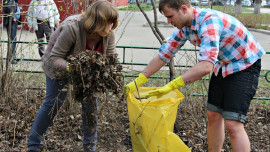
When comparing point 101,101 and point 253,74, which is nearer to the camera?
point 253,74

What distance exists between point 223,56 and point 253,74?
0.25m

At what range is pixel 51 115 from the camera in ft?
8.57

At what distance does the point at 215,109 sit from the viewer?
2.60m

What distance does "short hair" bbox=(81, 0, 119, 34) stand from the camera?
2.28m

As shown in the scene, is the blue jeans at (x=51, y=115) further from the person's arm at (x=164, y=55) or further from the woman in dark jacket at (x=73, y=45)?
the person's arm at (x=164, y=55)

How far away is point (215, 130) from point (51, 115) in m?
1.32

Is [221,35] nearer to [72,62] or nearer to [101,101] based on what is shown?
[72,62]

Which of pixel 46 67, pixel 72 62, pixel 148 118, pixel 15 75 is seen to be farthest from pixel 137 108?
pixel 15 75

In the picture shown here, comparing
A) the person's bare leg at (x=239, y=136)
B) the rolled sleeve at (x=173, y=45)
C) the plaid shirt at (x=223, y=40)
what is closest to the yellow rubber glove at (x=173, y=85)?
the plaid shirt at (x=223, y=40)

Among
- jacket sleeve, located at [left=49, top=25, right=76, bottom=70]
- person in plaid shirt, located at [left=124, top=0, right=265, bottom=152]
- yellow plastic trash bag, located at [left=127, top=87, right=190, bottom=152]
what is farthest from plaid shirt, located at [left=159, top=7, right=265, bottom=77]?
jacket sleeve, located at [left=49, top=25, right=76, bottom=70]

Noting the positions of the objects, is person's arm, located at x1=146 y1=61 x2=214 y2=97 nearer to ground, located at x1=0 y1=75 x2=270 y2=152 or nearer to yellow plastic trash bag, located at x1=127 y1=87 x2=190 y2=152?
yellow plastic trash bag, located at x1=127 y1=87 x2=190 y2=152

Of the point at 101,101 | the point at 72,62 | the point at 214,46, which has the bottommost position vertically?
the point at 101,101

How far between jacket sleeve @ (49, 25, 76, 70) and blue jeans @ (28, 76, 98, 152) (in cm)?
19

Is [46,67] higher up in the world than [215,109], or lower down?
higher up
